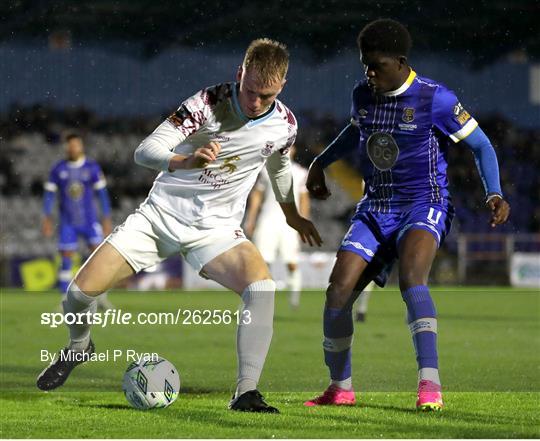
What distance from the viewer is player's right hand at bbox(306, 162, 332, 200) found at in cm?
565

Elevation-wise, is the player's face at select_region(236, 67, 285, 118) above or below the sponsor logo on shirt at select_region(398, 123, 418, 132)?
above

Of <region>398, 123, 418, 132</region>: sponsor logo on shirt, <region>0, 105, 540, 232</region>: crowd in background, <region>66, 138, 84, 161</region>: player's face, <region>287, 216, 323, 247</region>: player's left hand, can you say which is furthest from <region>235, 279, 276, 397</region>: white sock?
<region>0, 105, 540, 232</region>: crowd in background

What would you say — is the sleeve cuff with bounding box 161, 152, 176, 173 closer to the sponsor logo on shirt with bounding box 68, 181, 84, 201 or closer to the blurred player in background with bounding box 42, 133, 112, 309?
the blurred player in background with bounding box 42, 133, 112, 309

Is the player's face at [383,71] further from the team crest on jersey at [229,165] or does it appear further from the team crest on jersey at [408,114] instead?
the team crest on jersey at [229,165]

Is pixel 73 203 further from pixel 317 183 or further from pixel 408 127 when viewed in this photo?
pixel 408 127

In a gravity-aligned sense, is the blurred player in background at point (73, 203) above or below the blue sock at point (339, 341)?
above

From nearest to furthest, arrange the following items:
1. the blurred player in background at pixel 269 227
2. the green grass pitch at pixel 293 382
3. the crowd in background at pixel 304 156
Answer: the green grass pitch at pixel 293 382
the blurred player in background at pixel 269 227
the crowd in background at pixel 304 156

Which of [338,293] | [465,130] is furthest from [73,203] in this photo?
[465,130]

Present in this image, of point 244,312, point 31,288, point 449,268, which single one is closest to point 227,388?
point 244,312

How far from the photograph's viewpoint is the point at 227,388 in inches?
254

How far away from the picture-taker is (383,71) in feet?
17.1

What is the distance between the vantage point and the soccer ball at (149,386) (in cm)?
527

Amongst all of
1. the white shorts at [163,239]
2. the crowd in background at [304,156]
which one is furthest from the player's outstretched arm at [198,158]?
the crowd in background at [304,156]

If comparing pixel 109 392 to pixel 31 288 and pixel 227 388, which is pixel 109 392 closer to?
pixel 227 388
